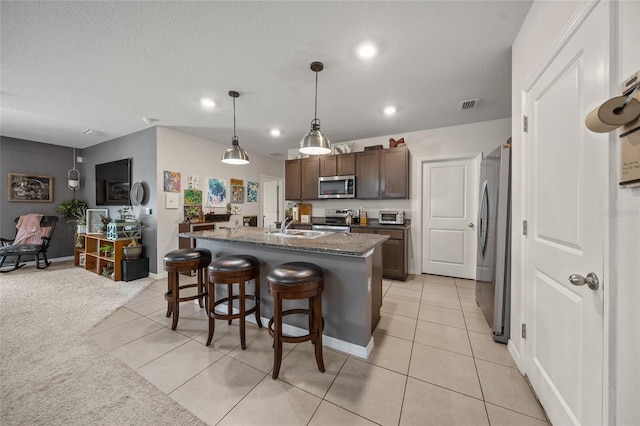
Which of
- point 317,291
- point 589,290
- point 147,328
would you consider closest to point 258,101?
point 317,291

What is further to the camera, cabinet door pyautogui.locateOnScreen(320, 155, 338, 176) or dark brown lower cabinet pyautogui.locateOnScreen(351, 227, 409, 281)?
cabinet door pyautogui.locateOnScreen(320, 155, 338, 176)

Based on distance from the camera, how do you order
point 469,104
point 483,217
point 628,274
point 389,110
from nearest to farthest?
point 628,274 < point 483,217 < point 469,104 < point 389,110

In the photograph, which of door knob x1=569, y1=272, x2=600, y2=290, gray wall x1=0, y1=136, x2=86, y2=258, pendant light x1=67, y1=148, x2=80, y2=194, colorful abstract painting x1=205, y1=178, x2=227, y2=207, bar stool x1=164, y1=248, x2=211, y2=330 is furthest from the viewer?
pendant light x1=67, y1=148, x2=80, y2=194

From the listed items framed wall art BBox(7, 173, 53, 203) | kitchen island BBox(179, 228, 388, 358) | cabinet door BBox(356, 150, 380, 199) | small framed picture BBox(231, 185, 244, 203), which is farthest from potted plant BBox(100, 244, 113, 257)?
cabinet door BBox(356, 150, 380, 199)

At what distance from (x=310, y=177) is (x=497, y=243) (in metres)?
3.28

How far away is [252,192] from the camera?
5.66 metres

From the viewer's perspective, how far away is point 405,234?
3668mm

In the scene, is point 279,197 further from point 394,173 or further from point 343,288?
point 343,288

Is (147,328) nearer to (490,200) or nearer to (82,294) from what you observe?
(82,294)

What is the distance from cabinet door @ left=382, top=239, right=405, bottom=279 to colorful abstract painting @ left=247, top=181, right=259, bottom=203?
350 cm

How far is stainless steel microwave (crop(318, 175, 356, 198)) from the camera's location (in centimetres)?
416

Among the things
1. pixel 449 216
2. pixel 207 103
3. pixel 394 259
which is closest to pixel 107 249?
pixel 207 103

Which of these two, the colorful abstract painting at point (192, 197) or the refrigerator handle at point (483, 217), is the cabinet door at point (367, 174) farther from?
the colorful abstract painting at point (192, 197)

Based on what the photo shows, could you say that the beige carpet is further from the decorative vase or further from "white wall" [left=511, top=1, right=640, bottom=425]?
"white wall" [left=511, top=1, right=640, bottom=425]
